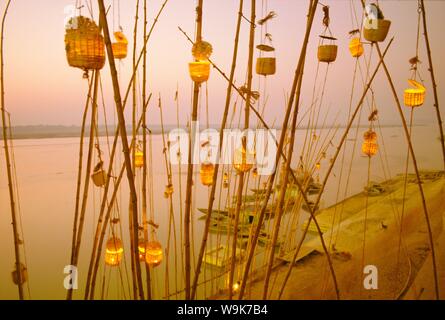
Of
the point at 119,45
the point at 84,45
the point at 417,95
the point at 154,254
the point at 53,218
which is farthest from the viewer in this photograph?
the point at 53,218

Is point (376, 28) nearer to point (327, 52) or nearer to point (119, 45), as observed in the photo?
point (327, 52)

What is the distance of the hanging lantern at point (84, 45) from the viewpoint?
657 millimetres

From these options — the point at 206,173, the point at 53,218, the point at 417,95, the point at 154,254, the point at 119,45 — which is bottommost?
the point at 53,218

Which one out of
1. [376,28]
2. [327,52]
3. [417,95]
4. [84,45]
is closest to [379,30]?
[376,28]

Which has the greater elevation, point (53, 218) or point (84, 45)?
point (84, 45)

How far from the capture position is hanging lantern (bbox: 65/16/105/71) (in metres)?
0.66

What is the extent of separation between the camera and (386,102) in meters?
2.72

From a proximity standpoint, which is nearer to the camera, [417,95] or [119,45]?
[119,45]

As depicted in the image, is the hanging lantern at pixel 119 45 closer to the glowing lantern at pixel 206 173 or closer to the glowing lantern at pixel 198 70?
the glowing lantern at pixel 198 70

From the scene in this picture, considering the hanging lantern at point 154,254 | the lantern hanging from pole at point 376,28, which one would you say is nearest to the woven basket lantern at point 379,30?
the lantern hanging from pole at point 376,28

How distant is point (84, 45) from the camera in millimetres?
658

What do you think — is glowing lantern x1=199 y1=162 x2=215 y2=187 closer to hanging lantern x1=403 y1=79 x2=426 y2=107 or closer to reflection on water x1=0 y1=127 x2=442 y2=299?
reflection on water x1=0 y1=127 x2=442 y2=299

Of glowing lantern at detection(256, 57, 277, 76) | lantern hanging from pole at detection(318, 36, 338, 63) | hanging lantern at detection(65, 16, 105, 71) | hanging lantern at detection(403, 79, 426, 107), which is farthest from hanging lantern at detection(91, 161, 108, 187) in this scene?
hanging lantern at detection(403, 79, 426, 107)
